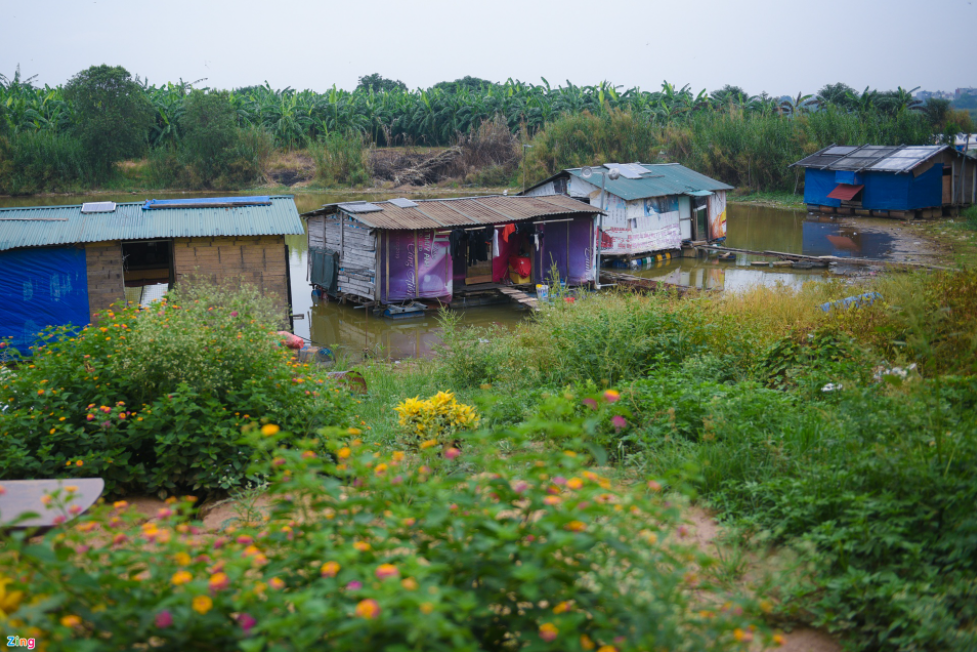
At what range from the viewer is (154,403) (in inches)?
182

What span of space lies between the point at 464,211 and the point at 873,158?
1940 centimetres

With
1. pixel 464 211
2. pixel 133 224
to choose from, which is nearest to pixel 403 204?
pixel 464 211

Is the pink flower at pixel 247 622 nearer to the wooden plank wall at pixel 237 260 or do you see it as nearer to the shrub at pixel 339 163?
the wooden plank wall at pixel 237 260

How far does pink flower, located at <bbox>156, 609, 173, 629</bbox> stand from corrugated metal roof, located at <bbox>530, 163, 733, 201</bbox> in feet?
64.9

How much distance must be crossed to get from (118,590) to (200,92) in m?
40.2

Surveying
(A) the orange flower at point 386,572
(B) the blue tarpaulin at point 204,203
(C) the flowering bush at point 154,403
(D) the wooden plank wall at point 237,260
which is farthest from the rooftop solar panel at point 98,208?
(A) the orange flower at point 386,572

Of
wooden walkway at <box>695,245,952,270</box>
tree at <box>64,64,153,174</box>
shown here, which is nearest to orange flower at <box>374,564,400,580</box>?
wooden walkway at <box>695,245,952,270</box>

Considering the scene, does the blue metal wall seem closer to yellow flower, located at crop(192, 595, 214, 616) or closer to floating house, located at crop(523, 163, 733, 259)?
floating house, located at crop(523, 163, 733, 259)

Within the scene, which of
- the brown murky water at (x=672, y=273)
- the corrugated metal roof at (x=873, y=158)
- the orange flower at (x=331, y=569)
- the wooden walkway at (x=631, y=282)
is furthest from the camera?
the corrugated metal roof at (x=873, y=158)

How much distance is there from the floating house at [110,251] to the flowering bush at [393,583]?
9.23 metres

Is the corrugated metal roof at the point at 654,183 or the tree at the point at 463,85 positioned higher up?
the tree at the point at 463,85

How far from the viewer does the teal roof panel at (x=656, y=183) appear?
21078 mm

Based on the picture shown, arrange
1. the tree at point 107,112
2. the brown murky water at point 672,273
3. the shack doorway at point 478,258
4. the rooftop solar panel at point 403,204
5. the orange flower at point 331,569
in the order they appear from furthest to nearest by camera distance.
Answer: the tree at point 107,112
the shack doorway at point 478,258
the rooftop solar panel at point 403,204
the brown murky water at point 672,273
the orange flower at point 331,569

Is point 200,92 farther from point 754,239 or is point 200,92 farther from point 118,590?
point 118,590
